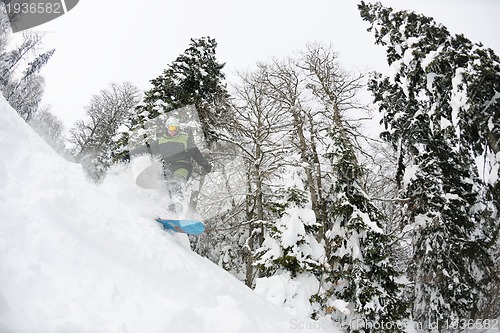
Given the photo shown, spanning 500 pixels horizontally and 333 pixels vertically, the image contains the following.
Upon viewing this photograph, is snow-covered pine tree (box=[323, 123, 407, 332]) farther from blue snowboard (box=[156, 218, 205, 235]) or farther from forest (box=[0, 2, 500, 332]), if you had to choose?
blue snowboard (box=[156, 218, 205, 235])

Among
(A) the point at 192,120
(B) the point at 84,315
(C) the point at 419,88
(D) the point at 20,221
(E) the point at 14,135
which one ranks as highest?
(C) the point at 419,88

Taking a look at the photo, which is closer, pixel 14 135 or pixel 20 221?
pixel 20 221

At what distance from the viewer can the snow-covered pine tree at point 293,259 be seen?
20.5ft

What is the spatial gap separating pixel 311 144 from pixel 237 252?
265 inches

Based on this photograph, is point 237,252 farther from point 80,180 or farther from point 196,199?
point 80,180

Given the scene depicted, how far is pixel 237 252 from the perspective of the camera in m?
14.3

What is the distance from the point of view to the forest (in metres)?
6.55

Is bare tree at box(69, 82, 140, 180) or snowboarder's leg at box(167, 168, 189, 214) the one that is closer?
snowboarder's leg at box(167, 168, 189, 214)

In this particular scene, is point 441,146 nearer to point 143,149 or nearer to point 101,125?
point 143,149

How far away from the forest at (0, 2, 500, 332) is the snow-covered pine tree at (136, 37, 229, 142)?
58 mm

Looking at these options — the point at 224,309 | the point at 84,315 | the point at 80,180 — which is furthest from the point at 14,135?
the point at 224,309

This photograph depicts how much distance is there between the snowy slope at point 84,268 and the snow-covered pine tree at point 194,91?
23.4 ft

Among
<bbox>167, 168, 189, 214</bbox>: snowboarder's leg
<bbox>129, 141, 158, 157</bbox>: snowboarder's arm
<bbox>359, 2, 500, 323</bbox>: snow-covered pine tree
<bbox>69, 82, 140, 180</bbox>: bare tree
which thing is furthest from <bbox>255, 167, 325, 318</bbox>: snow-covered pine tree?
<bbox>69, 82, 140, 180</bbox>: bare tree

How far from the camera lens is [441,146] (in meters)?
9.58
